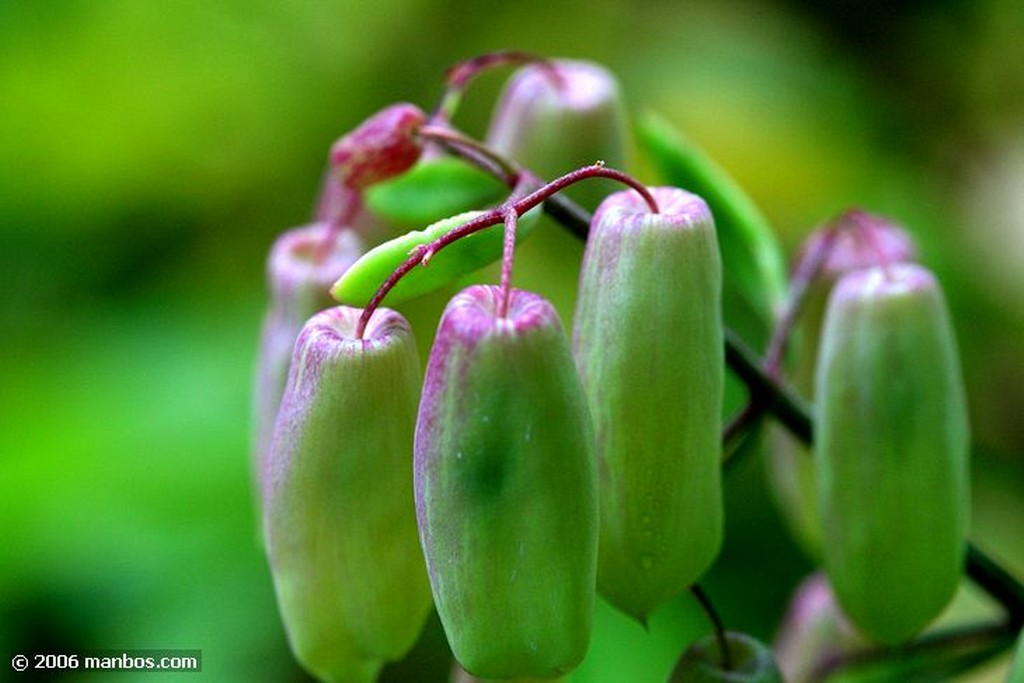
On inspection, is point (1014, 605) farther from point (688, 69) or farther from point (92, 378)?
→ point (688, 69)

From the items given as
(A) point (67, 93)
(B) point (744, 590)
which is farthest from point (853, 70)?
(A) point (67, 93)

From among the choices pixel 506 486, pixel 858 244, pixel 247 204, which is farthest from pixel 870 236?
pixel 247 204

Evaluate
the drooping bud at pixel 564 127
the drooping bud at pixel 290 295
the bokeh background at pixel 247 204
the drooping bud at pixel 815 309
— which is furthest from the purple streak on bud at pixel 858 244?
the bokeh background at pixel 247 204

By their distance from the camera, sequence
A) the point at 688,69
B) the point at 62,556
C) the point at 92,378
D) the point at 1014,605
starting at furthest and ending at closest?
1. the point at 688,69
2. the point at 92,378
3. the point at 62,556
4. the point at 1014,605

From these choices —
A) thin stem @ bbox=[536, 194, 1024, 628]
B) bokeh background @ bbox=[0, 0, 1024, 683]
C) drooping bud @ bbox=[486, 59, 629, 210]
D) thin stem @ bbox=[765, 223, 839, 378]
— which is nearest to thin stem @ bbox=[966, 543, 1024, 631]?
thin stem @ bbox=[536, 194, 1024, 628]

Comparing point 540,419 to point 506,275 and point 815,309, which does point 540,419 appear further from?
point 815,309

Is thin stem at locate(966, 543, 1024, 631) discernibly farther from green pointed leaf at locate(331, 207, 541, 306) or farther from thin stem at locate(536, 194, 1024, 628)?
green pointed leaf at locate(331, 207, 541, 306)
